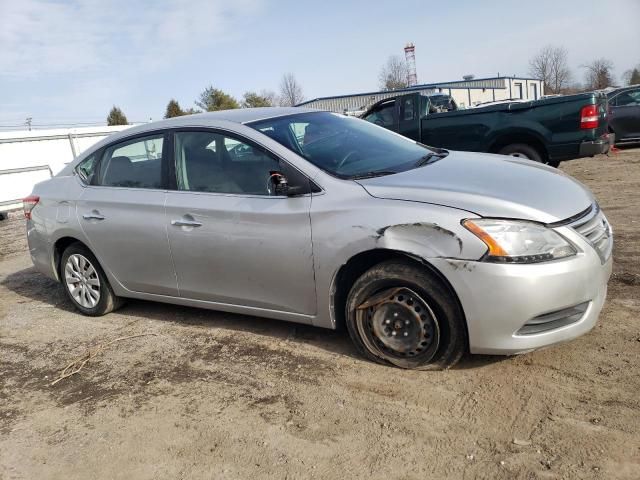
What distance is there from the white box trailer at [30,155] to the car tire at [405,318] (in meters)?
11.9

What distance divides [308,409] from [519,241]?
1495 millimetres

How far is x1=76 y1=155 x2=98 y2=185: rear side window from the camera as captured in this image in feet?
16.4

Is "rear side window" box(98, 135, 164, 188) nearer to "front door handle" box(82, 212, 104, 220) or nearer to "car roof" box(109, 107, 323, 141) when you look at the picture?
"car roof" box(109, 107, 323, 141)

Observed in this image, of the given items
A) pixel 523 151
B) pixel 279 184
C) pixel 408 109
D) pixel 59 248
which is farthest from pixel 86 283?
pixel 408 109

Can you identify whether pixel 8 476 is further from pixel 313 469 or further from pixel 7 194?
pixel 7 194

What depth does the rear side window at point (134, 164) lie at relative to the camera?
4492 mm

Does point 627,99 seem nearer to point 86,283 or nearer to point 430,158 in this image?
point 430,158

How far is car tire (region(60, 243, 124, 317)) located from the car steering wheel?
246 centimetres

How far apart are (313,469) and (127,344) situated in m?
2.36

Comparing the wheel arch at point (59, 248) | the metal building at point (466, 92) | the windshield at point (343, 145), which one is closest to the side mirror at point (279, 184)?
the windshield at point (343, 145)

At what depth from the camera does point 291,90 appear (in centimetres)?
7012

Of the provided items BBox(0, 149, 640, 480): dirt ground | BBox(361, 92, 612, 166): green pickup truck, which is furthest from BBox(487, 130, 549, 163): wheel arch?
BBox(0, 149, 640, 480): dirt ground

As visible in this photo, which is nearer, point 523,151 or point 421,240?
point 421,240

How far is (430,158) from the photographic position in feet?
13.8
